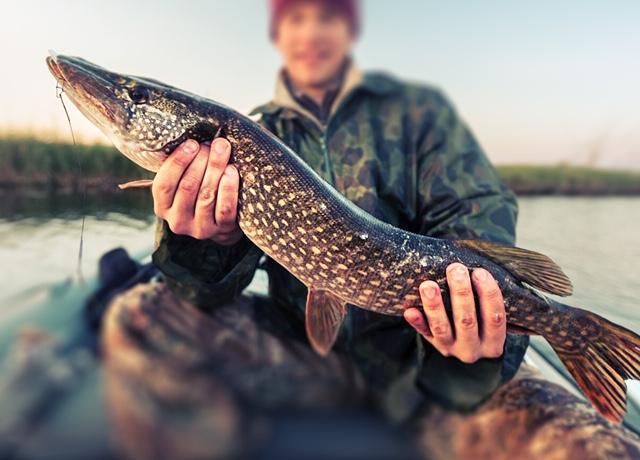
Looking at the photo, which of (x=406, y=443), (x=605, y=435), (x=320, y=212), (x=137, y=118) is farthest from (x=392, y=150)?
(x=605, y=435)

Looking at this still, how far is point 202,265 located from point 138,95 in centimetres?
57

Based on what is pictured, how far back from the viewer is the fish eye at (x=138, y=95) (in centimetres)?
125

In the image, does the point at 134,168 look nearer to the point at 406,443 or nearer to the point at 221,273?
the point at 221,273

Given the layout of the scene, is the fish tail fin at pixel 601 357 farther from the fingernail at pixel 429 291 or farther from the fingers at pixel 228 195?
the fingers at pixel 228 195

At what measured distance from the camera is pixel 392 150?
165 centimetres

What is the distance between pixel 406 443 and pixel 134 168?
475 centimetres

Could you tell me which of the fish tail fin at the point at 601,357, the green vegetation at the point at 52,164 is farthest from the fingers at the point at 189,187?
the green vegetation at the point at 52,164

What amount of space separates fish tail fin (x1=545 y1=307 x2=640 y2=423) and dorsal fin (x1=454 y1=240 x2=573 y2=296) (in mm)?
96

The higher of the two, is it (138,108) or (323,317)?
(138,108)

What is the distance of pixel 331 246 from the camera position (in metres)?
1.23

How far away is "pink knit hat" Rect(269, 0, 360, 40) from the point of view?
181 cm

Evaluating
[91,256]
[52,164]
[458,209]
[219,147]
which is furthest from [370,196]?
[52,164]

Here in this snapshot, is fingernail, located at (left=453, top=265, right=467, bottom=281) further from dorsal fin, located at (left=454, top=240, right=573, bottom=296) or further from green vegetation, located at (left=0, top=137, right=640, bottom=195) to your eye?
green vegetation, located at (left=0, top=137, right=640, bottom=195)

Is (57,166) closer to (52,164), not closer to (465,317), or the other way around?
(52,164)
